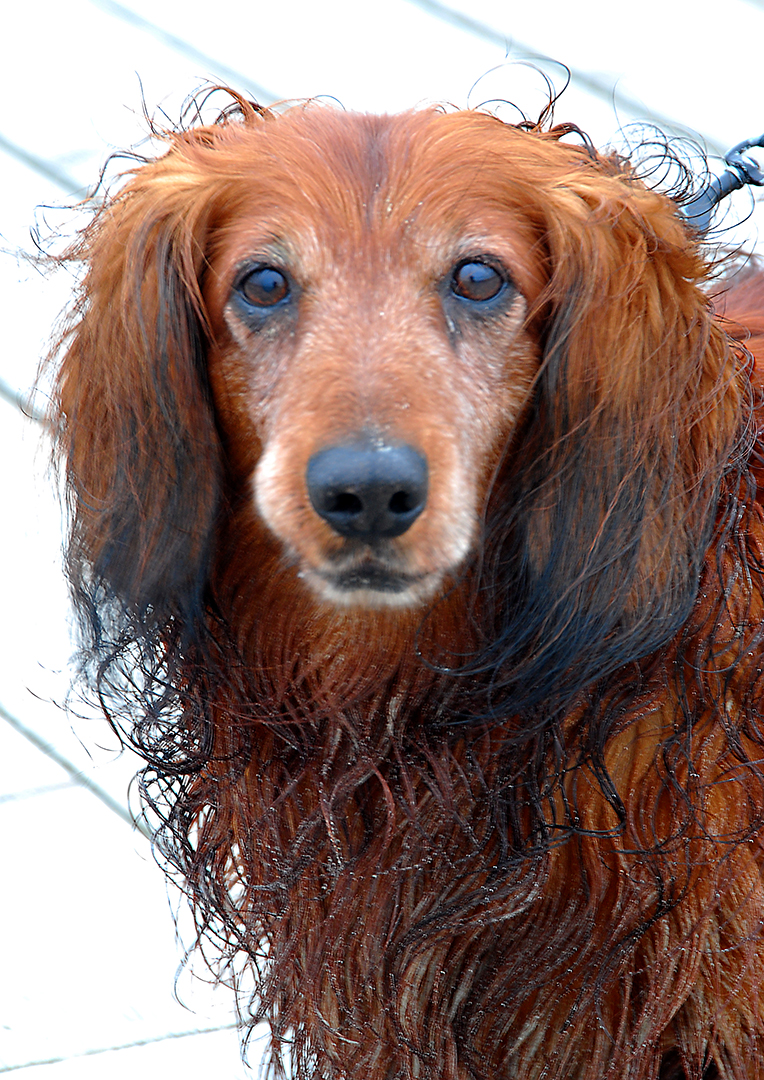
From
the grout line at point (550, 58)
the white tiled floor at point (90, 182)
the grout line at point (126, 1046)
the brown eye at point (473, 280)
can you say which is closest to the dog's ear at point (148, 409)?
the brown eye at point (473, 280)

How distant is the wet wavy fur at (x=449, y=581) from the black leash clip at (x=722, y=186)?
0.50 feet

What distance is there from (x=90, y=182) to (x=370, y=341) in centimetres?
245

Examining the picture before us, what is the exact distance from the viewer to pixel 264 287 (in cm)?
141

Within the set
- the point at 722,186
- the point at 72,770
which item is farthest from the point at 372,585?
the point at 72,770

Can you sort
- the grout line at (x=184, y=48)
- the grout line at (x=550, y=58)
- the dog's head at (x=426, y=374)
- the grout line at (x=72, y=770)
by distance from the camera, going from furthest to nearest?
the grout line at (x=184, y=48) < the grout line at (x=550, y=58) < the grout line at (x=72, y=770) < the dog's head at (x=426, y=374)

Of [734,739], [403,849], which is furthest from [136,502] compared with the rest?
[734,739]

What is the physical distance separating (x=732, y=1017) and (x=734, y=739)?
0.37 m

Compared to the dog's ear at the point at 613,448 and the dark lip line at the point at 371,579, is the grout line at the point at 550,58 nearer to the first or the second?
the dog's ear at the point at 613,448

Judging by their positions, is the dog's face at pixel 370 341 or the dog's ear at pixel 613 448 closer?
the dog's face at pixel 370 341

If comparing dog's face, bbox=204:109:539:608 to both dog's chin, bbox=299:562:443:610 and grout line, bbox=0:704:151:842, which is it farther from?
grout line, bbox=0:704:151:842

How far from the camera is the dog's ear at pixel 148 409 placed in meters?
1.45

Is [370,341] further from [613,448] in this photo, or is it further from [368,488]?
[613,448]

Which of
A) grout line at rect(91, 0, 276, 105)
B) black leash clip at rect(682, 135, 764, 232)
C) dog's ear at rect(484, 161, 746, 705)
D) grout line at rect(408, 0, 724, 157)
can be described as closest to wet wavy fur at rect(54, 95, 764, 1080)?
dog's ear at rect(484, 161, 746, 705)

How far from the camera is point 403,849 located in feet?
4.99
